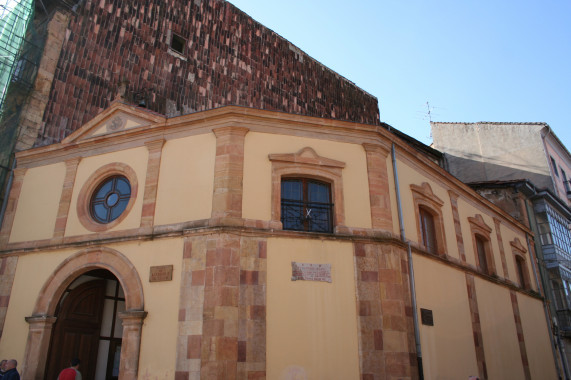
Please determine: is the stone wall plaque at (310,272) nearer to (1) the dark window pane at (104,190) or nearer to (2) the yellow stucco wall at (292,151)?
(2) the yellow stucco wall at (292,151)

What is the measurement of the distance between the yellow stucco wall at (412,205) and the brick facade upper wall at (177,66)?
881 centimetres

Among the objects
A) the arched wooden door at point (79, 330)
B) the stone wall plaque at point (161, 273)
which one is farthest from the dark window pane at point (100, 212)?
the stone wall plaque at point (161, 273)

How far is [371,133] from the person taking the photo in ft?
41.2

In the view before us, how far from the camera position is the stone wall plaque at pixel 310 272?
10.6m

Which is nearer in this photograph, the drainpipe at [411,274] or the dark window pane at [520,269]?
the drainpipe at [411,274]

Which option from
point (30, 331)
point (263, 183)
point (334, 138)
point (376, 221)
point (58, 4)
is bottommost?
point (30, 331)

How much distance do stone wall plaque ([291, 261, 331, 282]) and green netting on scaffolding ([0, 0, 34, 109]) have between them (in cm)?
1063

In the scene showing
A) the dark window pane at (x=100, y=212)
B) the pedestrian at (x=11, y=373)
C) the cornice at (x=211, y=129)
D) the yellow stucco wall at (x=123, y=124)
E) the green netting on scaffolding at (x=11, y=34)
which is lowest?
the pedestrian at (x=11, y=373)

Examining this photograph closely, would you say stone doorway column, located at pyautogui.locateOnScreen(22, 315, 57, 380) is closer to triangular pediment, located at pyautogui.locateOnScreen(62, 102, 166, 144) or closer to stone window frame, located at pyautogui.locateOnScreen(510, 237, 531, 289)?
triangular pediment, located at pyautogui.locateOnScreen(62, 102, 166, 144)

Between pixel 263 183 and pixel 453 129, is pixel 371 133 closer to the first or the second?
pixel 263 183

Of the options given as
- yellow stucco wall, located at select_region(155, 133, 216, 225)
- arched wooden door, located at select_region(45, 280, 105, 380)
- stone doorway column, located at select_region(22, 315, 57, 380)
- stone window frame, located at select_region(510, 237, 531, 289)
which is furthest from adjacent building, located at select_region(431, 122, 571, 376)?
stone doorway column, located at select_region(22, 315, 57, 380)

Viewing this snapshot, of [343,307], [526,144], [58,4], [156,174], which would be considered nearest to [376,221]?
[343,307]

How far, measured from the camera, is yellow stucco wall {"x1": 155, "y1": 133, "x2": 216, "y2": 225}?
36.6 feet

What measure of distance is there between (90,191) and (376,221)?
7.52 meters
